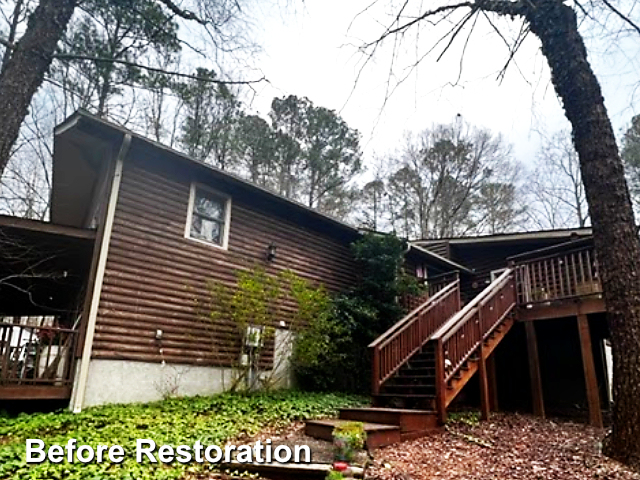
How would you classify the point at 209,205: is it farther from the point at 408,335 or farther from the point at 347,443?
the point at 347,443

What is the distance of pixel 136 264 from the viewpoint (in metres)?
8.00

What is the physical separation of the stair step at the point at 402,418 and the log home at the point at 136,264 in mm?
3016

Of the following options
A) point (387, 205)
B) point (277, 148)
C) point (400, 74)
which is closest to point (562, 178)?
point (387, 205)

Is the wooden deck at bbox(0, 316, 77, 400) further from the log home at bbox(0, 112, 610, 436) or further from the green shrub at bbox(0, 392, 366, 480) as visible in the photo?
the green shrub at bbox(0, 392, 366, 480)

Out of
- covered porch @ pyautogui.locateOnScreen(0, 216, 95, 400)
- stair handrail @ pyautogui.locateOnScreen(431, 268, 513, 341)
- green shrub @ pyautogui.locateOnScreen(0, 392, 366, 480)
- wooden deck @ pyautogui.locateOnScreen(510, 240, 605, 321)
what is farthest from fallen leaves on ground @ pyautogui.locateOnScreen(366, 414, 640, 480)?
covered porch @ pyautogui.locateOnScreen(0, 216, 95, 400)

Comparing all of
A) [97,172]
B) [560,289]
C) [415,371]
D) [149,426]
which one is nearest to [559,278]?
[560,289]

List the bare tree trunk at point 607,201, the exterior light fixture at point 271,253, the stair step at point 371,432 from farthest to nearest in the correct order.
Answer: the exterior light fixture at point 271,253
the stair step at point 371,432
the bare tree trunk at point 607,201

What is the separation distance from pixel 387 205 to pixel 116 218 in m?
17.3

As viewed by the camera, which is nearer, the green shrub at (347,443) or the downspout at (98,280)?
the green shrub at (347,443)

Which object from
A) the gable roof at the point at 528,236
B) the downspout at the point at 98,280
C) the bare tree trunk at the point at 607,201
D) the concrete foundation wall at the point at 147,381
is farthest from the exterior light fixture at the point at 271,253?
the gable roof at the point at 528,236

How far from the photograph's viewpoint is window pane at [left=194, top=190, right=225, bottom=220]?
922 centimetres

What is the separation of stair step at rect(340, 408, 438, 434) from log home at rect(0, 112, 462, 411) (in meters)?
3.02

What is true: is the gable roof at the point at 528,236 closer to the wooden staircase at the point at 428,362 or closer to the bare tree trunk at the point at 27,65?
the wooden staircase at the point at 428,362

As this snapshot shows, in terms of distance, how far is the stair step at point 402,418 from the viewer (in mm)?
6258
